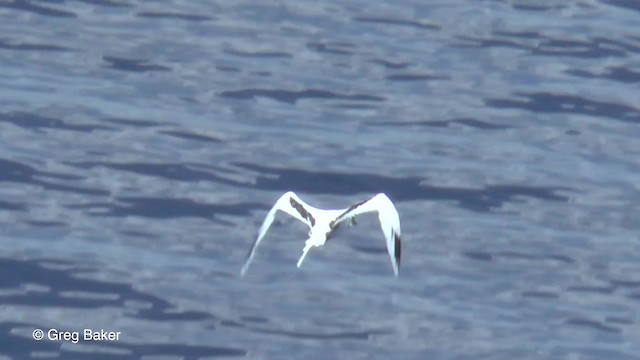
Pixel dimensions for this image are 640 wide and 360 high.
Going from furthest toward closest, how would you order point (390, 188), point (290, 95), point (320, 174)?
point (290, 95), point (320, 174), point (390, 188)

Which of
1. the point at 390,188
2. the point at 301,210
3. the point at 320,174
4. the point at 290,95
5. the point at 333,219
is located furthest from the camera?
the point at 290,95

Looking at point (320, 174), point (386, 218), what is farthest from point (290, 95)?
point (386, 218)

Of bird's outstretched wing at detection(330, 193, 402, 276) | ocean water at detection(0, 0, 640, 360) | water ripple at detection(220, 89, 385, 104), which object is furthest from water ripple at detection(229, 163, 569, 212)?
bird's outstretched wing at detection(330, 193, 402, 276)

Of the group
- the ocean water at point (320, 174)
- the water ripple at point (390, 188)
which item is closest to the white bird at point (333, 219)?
the ocean water at point (320, 174)

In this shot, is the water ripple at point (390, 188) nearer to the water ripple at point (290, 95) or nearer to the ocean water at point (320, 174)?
the ocean water at point (320, 174)

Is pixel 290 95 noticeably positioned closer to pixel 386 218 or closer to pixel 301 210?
pixel 301 210
